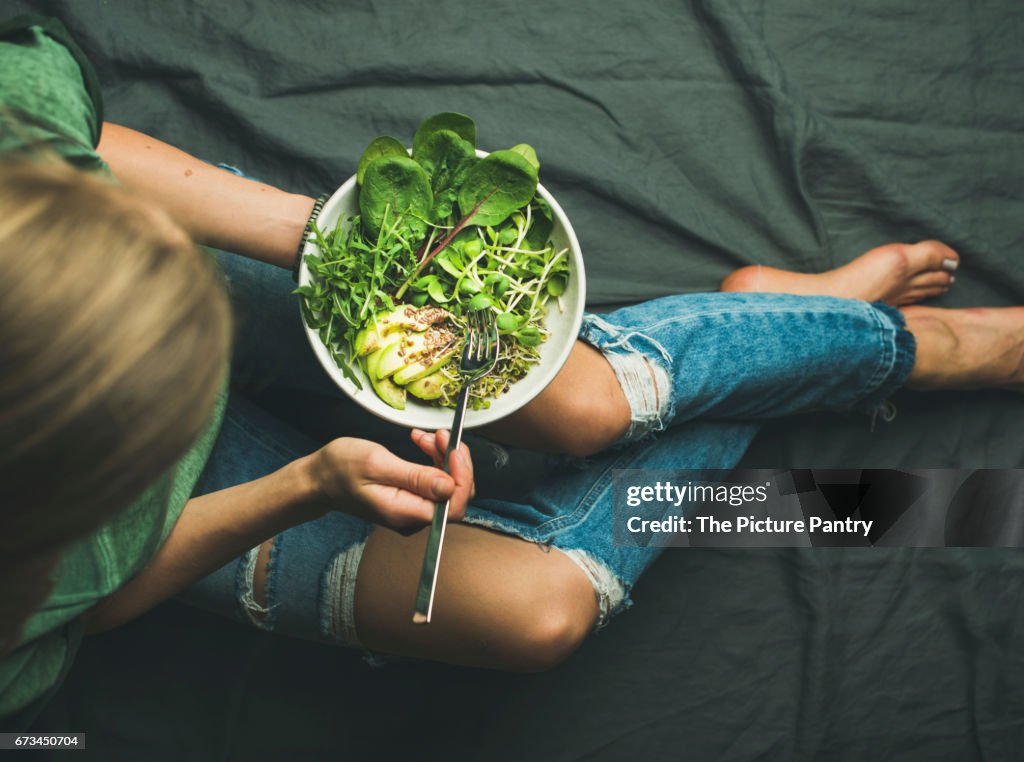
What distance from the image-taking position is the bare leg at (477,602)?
874mm

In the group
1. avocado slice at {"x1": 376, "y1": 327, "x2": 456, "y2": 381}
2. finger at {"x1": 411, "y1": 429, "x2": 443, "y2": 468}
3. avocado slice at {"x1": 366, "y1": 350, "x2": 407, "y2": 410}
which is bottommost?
finger at {"x1": 411, "y1": 429, "x2": 443, "y2": 468}

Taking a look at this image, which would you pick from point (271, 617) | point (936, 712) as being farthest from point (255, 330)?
point (936, 712)

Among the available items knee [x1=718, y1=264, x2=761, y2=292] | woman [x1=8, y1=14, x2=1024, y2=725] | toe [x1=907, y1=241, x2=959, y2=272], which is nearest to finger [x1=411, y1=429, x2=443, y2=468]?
woman [x1=8, y1=14, x2=1024, y2=725]

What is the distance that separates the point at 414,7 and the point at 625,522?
2.69 feet

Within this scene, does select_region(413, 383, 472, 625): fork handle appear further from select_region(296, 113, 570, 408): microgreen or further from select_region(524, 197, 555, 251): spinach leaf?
select_region(524, 197, 555, 251): spinach leaf

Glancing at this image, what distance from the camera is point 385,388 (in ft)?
2.60

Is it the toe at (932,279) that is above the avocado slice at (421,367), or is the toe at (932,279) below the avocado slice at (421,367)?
above

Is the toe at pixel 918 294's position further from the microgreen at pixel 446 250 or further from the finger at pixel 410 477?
the finger at pixel 410 477

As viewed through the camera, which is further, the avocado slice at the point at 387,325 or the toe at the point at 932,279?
the toe at the point at 932,279

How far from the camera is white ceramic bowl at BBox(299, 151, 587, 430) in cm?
77

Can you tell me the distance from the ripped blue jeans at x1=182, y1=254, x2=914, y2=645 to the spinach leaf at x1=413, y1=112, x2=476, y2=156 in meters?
0.26

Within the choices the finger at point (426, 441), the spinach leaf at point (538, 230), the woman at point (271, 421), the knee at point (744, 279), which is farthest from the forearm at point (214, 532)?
the knee at point (744, 279)

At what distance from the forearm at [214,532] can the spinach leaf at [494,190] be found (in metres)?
0.30

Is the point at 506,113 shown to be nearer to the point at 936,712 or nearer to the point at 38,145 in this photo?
the point at 38,145
